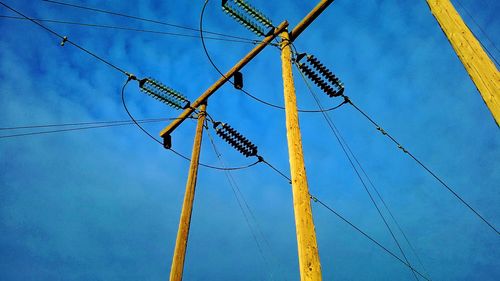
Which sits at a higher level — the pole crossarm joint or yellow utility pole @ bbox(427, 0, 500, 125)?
the pole crossarm joint

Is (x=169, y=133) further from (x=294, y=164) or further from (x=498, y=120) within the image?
(x=498, y=120)

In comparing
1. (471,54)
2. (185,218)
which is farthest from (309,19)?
(185,218)

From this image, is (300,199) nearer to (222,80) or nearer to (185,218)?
(185,218)

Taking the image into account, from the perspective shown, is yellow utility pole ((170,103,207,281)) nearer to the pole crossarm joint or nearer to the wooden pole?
the pole crossarm joint

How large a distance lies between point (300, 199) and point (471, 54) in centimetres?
288

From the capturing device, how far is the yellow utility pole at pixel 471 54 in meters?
2.91

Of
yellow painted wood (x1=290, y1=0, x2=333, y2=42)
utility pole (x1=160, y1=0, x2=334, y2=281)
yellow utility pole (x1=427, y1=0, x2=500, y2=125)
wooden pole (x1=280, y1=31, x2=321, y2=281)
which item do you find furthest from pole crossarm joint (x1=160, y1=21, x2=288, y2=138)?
yellow utility pole (x1=427, y1=0, x2=500, y2=125)

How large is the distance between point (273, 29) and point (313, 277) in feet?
21.0

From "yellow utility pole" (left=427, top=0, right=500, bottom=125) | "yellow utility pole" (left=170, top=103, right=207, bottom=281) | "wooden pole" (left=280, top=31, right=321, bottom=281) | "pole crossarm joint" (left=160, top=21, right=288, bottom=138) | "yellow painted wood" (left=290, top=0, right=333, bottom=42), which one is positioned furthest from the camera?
"pole crossarm joint" (left=160, top=21, right=288, bottom=138)

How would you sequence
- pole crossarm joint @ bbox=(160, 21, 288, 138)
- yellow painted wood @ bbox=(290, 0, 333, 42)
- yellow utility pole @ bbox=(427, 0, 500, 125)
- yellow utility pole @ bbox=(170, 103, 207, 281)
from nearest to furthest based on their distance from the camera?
1. yellow utility pole @ bbox=(427, 0, 500, 125)
2. yellow utility pole @ bbox=(170, 103, 207, 281)
3. yellow painted wood @ bbox=(290, 0, 333, 42)
4. pole crossarm joint @ bbox=(160, 21, 288, 138)

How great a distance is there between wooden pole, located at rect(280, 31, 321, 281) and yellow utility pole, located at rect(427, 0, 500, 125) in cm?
264

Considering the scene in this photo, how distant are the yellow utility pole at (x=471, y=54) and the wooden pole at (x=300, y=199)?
8.67 feet

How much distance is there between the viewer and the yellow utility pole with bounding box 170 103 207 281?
6.58m

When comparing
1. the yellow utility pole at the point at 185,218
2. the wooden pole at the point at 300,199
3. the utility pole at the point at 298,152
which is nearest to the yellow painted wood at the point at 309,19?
the utility pole at the point at 298,152
